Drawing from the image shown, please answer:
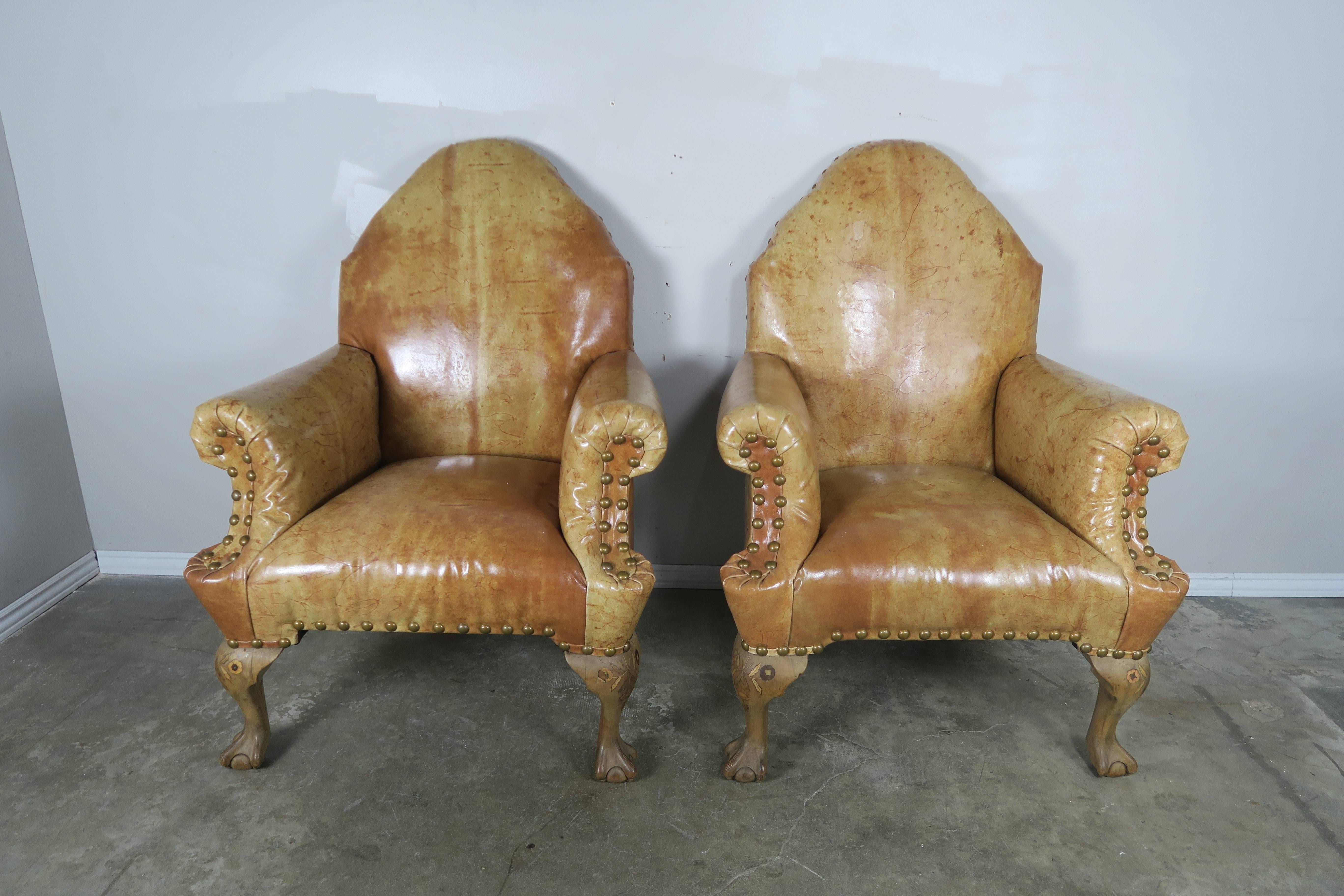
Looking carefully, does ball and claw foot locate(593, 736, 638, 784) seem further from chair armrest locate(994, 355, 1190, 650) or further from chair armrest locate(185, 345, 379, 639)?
chair armrest locate(994, 355, 1190, 650)

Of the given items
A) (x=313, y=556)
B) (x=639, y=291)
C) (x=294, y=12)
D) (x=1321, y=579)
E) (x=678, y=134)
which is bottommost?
(x=1321, y=579)

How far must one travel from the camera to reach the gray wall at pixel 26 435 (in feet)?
6.88

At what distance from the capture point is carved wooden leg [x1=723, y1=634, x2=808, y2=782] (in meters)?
1.48

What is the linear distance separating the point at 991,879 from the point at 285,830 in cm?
120

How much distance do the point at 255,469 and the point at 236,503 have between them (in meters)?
0.08

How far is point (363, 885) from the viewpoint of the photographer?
1.31 m

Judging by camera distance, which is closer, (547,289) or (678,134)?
(547,289)

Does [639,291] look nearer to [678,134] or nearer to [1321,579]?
[678,134]

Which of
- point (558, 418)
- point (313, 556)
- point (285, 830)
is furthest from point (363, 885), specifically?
point (558, 418)

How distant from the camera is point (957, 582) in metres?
1.41

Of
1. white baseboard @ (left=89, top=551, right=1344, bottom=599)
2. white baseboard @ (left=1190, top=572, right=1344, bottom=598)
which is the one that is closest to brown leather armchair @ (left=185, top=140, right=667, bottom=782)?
white baseboard @ (left=89, top=551, right=1344, bottom=599)

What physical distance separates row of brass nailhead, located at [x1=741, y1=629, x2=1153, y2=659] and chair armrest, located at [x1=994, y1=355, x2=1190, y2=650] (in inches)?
0.7

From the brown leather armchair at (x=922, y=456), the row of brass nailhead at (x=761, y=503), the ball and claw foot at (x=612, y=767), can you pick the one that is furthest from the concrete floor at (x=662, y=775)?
the row of brass nailhead at (x=761, y=503)

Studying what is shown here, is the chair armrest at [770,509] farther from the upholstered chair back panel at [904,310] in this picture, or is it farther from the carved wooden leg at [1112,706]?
the carved wooden leg at [1112,706]
